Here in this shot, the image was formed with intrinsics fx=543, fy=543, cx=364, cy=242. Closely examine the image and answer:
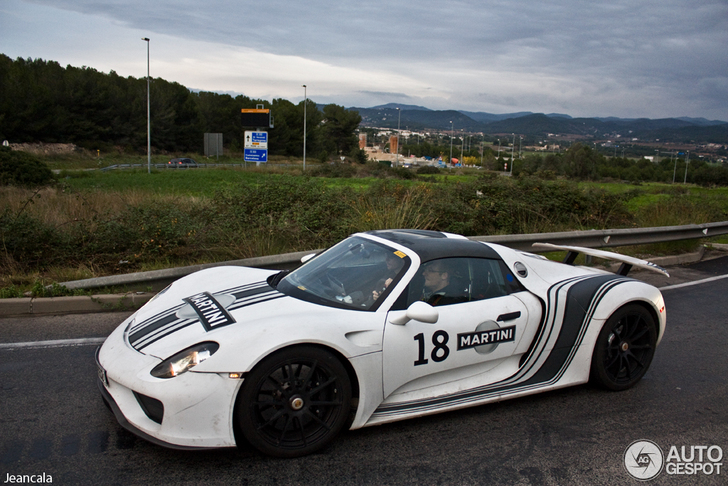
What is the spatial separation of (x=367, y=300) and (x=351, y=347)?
47cm

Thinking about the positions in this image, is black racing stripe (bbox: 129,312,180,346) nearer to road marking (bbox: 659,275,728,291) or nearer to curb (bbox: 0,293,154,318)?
curb (bbox: 0,293,154,318)

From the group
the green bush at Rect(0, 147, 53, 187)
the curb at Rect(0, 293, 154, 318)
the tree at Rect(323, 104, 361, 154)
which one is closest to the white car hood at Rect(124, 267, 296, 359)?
the curb at Rect(0, 293, 154, 318)

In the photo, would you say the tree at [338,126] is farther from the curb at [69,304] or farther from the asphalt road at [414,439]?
the asphalt road at [414,439]

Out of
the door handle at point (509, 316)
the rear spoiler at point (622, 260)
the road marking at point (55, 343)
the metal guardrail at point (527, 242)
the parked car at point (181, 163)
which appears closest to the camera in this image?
the door handle at point (509, 316)

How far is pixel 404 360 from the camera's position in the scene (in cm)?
355

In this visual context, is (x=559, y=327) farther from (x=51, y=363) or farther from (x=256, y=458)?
(x=51, y=363)

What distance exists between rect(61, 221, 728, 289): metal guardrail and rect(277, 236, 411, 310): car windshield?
247cm

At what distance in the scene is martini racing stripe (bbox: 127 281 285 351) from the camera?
3.46 m

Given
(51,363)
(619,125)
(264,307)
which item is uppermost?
(619,125)

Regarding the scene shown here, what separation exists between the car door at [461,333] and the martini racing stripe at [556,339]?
0.28ft

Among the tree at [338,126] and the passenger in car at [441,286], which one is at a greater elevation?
the tree at [338,126]

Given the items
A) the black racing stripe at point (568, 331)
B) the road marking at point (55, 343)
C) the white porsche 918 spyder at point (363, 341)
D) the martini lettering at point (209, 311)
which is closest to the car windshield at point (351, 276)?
the white porsche 918 spyder at point (363, 341)

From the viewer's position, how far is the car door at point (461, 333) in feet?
11.7

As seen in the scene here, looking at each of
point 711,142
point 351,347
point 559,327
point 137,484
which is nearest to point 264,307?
point 351,347
